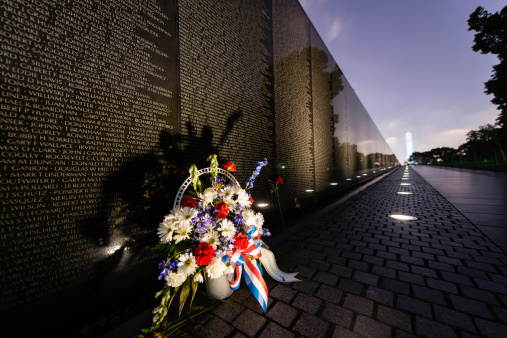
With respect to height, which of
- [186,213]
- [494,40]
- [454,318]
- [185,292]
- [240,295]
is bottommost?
[240,295]

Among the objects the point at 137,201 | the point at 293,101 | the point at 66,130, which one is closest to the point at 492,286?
the point at 137,201

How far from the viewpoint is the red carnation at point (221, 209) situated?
5.85 feet

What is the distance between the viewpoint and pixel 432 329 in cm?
157

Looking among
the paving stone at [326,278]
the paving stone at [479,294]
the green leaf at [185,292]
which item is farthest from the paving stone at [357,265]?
the green leaf at [185,292]

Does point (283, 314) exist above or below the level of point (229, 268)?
below

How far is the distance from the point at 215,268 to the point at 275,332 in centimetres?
71

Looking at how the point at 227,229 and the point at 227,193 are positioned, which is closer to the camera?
the point at 227,229

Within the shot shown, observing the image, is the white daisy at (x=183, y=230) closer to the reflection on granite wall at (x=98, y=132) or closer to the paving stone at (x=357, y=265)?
the reflection on granite wall at (x=98, y=132)

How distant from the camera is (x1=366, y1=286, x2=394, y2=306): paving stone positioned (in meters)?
1.93

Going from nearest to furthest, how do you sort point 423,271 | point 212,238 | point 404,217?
Result: point 212,238
point 423,271
point 404,217

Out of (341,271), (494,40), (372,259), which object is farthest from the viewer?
(494,40)

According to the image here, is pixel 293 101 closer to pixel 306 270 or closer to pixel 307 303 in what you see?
pixel 306 270

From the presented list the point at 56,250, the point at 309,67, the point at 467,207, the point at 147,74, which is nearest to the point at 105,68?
the point at 147,74

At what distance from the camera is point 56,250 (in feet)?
5.40
